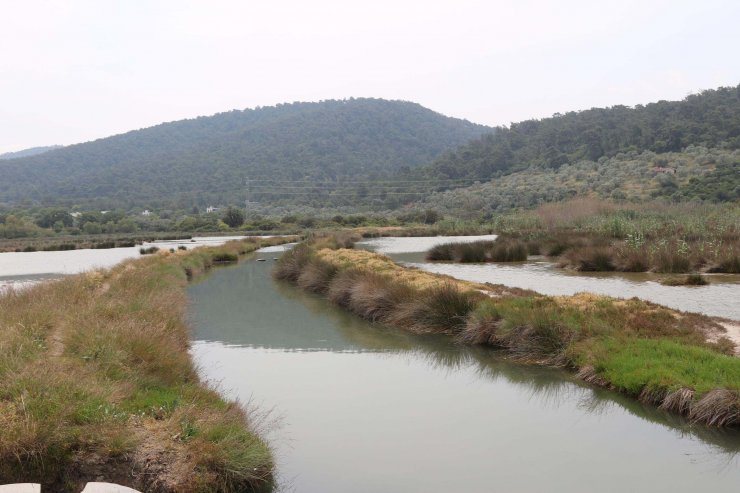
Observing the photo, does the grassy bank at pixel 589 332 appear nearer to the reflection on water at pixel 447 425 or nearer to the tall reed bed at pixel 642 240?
the reflection on water at pixel 447 425

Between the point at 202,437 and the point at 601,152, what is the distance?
337 ft

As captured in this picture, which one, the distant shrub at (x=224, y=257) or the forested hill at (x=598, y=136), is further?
the forested hill at (x=598, y=136)

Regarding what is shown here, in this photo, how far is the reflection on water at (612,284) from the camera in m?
16.0

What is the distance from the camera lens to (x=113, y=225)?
83.6m

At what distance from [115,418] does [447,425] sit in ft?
13.5

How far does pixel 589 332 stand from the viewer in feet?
37.1

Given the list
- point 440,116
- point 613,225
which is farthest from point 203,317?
point 440,116

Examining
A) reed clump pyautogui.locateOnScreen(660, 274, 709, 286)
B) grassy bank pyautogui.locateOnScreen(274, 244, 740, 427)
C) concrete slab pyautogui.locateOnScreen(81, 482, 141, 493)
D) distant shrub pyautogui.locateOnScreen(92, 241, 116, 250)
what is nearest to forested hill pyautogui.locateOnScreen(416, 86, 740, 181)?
distant shrub pyautogui.locateOnScreen(92, 241, 116, 250)

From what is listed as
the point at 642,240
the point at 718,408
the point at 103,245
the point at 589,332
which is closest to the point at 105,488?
the point at 718,408

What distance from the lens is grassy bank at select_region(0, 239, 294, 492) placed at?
5973 millimetres

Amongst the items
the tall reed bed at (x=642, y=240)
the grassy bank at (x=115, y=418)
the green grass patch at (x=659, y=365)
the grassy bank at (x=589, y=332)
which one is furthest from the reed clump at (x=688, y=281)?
the grassy bank at (x=115, y=418)

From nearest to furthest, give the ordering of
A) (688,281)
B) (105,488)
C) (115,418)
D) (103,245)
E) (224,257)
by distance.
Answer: (105,488)
(115,418)
(688,281)
(224,257)
(103,245)

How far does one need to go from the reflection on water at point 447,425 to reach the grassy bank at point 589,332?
0.31 m

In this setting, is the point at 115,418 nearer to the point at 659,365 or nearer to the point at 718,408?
the point at 718,408
